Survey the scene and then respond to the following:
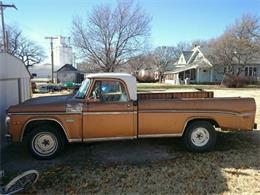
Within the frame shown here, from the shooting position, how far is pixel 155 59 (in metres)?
70.3

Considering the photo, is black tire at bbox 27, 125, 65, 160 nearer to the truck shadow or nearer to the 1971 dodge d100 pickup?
the 1971 dodge d100 pickup

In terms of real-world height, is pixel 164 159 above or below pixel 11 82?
below

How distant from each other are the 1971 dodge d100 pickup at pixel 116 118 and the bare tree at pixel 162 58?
60215 mm

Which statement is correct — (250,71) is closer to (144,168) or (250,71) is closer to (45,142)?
(144,168)

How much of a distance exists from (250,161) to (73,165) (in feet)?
12.3

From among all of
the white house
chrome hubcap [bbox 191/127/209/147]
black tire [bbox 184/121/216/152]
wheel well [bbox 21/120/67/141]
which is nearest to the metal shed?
wheel well [bbox 21/120/67/141]

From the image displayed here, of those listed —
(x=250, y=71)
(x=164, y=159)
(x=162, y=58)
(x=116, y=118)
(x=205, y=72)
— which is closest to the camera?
(x=164, y=159)

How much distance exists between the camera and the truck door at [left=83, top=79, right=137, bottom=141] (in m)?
6.35

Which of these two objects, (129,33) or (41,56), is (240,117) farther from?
(41,56)

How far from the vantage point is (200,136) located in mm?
6777

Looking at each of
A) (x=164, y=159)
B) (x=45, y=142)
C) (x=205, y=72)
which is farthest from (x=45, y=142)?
(x=205, y=72)

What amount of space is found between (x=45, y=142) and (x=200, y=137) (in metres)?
3.58

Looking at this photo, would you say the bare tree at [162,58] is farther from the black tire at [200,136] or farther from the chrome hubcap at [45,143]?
the chrome hubcap at [45,143]

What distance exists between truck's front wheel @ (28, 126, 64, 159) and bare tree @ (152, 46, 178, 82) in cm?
6101
